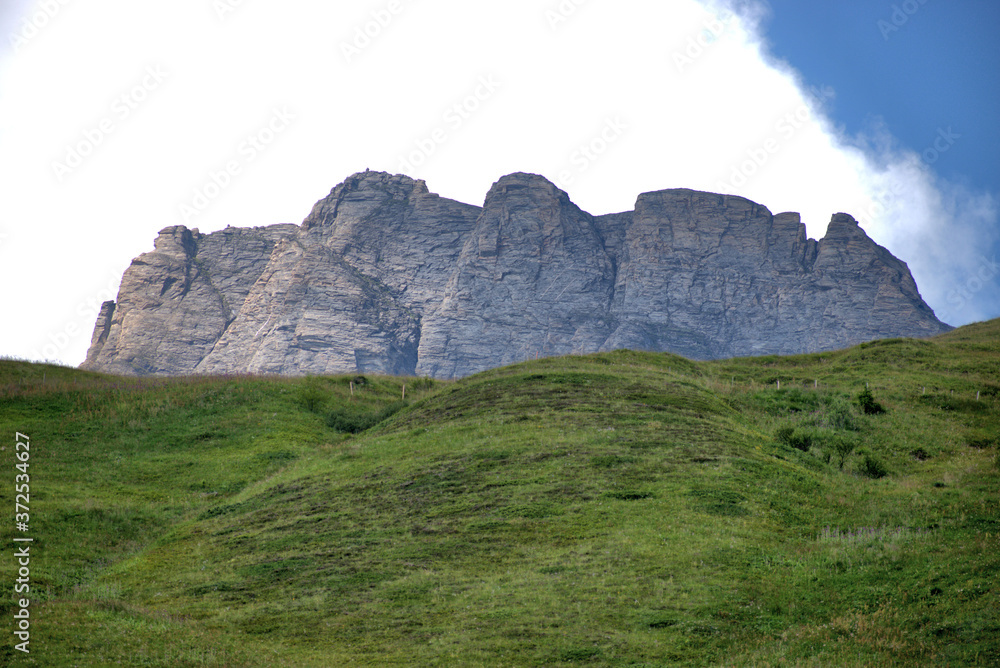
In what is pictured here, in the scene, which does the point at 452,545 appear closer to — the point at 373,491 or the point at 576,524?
the point at 576,524

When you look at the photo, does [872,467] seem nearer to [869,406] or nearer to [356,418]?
[869,406]

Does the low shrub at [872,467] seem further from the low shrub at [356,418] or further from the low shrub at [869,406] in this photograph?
the low shrub at [356,418]

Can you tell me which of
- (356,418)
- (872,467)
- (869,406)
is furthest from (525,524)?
(356,418)

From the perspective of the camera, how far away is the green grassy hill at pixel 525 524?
645 inches

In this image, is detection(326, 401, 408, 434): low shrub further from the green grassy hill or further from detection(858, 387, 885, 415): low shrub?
detection(858, 387, 885, 415): low shrub

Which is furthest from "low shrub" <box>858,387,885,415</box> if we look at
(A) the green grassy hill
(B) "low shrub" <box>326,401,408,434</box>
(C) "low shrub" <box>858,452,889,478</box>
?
(B) "low shrub" <box>326,401,408,434</box>

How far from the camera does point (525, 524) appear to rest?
24.5m

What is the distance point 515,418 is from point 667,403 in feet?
26.9

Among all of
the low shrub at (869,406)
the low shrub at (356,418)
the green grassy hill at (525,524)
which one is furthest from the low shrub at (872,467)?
the low shrub at (356,418)

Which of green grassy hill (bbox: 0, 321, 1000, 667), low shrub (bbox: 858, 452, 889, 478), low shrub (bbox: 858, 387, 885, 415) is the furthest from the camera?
low shrub (bbox: 858, 387, 885, 415)

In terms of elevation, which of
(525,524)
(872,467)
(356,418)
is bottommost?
(525,524)

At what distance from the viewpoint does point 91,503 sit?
30.4 m

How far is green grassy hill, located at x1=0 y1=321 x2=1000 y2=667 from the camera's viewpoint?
53.8 ft

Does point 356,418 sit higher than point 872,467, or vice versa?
point 356,418
